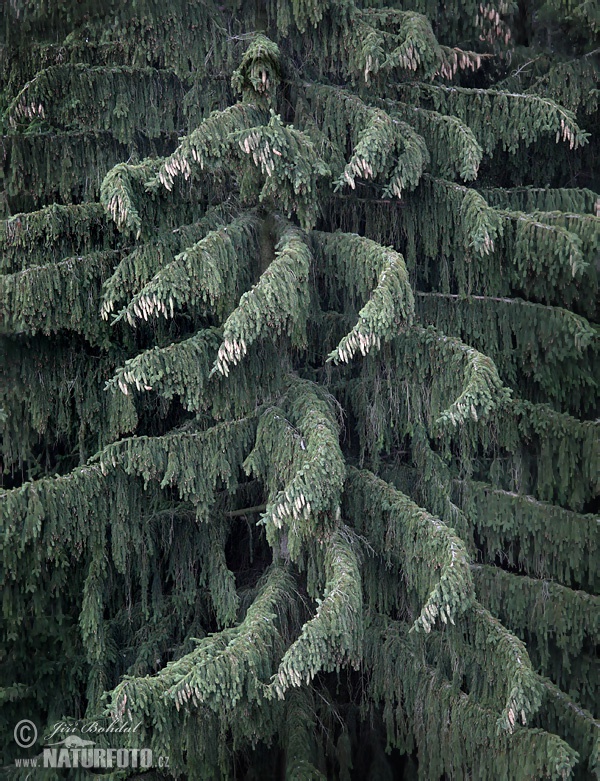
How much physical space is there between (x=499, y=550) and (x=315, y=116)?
4237mm

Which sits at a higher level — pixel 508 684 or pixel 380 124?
pixel 380 124

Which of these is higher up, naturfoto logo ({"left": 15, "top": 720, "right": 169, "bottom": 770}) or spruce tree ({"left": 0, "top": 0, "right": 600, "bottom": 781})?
spruce tree ({"left": 0, "top": 0, "right": 600, "bottom": 781})

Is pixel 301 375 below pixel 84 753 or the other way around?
the other way around

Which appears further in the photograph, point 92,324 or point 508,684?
point 92,324

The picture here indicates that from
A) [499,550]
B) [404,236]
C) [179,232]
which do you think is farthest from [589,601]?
[179,232]

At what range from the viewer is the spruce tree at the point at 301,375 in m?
6.37

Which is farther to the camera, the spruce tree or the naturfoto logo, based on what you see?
the naturfoto logo

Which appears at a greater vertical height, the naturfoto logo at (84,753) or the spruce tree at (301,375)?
the spruce tree at (301,375)

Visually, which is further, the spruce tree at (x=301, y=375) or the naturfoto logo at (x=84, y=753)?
the naturfoto logo at (x=84, y=753)

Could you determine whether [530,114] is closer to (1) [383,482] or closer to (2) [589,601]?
(1) [383,482]

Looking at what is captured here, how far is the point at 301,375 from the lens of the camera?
7793 mm

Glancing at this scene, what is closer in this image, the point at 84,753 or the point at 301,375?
the point at 84,753

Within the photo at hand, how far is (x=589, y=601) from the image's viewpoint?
725 cm

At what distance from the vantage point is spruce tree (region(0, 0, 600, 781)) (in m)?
6.37
